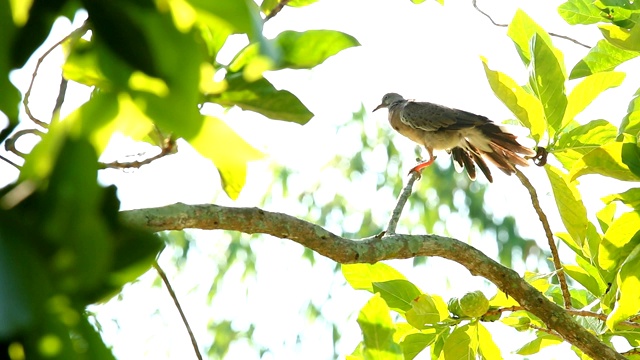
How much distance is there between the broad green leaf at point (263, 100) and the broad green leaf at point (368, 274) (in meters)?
1.64

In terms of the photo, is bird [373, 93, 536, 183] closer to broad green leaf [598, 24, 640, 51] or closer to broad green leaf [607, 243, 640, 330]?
broad green leaf [598, 24, 640, 51]

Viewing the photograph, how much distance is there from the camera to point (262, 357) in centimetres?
1402

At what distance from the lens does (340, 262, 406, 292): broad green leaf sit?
2.61 m

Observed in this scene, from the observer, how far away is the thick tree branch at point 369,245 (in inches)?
67.5

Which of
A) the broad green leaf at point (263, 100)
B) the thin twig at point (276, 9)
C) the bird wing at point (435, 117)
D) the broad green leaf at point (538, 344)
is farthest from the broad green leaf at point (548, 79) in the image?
the bird wing at point (435, 117)

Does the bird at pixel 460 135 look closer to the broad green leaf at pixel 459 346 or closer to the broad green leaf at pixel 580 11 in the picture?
the broad green leaf at pixel 580 11

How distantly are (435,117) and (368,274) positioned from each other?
318 cm

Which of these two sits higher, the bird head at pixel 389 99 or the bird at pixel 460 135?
the bird head at pixel 389 99

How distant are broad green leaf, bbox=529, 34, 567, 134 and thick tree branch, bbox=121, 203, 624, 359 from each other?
638mm

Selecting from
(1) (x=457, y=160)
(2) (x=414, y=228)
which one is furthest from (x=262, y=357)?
(1) (x=457, y=160)

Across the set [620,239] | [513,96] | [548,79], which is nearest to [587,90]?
[548,79]

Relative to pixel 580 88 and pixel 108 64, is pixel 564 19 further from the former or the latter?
pixel 108 64

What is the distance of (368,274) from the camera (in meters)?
2.63

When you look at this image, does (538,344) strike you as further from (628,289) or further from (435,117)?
(435,117)
